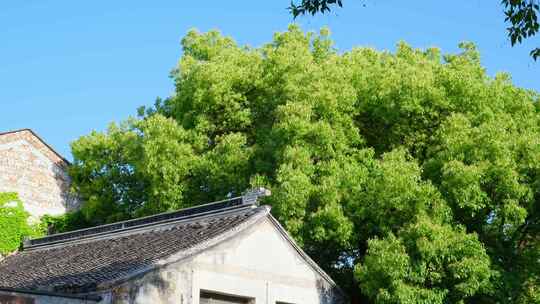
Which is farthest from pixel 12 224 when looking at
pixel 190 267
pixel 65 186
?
pixel 190 267

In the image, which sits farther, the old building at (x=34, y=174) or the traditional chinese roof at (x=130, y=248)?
the old building at (x=34, y=174)

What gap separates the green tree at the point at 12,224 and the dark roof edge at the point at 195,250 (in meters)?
12.7

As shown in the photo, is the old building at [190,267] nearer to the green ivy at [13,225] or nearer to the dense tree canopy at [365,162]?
the dense tree canopy at [365,162]

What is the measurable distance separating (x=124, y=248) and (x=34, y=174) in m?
11.4

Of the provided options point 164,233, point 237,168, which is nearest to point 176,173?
point 237,168

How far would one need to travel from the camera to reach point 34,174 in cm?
2809

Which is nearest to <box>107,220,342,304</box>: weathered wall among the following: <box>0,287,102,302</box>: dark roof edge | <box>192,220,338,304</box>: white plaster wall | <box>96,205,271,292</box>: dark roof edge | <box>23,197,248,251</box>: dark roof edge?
<box>192,220,338,304</box>: white plaster wall

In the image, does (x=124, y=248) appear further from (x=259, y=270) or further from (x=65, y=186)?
(x=65, y=186)

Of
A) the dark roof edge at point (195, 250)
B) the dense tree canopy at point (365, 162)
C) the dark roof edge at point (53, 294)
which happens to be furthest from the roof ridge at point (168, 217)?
Result: the dark roof edge at point (53, 294)

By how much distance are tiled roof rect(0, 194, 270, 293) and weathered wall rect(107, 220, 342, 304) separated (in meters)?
0.28

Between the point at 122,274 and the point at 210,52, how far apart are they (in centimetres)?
1592

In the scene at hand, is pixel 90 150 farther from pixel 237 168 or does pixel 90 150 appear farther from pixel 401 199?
pixel 401 199

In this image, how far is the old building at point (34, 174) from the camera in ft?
89.6

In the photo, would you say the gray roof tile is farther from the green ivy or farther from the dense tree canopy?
the green ivy
